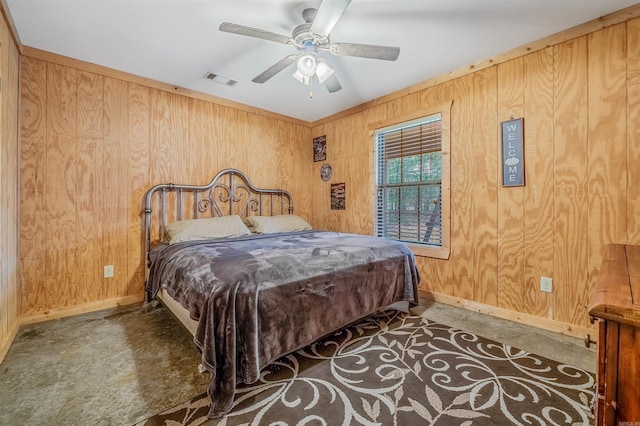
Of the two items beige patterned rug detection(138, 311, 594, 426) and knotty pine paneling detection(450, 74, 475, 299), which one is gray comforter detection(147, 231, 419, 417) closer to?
beige patterned rug detection(138, 311, 594, 426)

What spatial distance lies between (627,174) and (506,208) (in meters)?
0.80

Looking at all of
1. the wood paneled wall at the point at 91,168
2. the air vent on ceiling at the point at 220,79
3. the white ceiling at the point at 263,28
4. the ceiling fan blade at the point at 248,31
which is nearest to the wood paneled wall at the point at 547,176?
the white ceiling at the point at 263,28

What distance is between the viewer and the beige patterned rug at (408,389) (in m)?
1.38

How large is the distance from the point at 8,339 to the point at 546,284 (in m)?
4.25

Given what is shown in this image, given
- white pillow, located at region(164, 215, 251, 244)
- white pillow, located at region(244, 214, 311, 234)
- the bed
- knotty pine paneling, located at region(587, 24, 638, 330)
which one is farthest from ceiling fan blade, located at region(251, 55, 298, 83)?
knotty pine paneling, located at region(587, 24, 638, 330)

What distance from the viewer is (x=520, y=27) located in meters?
2.25

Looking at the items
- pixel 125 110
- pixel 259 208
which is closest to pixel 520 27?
pixel 259 208

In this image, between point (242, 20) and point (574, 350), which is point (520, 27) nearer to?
point (242, 20)

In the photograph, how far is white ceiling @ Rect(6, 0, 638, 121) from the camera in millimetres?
2002

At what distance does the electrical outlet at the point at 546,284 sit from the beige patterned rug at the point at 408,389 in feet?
2.34

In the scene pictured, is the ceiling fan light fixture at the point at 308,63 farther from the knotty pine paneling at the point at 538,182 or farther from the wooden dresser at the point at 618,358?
the wooden dresser at the point at 618,358

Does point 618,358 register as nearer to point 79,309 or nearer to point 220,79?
point 220,79

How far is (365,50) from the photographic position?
202 centimetres

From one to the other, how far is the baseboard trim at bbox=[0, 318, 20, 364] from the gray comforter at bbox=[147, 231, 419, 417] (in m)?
0.94
